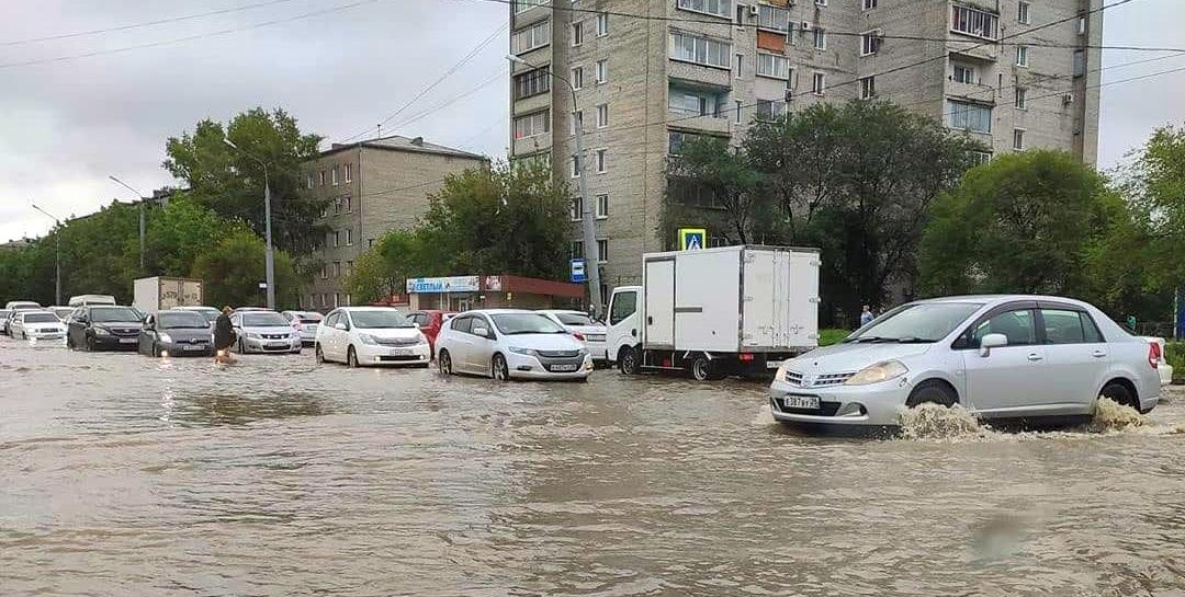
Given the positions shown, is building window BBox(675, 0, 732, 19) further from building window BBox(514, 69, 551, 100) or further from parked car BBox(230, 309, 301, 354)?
parked car BBox(230, 309, 301, 354)

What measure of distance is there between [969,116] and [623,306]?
4030cm

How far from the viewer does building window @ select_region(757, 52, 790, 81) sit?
5303 cm

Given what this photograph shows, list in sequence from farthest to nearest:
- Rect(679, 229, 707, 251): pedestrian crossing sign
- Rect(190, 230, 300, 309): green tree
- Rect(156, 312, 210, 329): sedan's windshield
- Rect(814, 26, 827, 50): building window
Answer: Rect(190, 230, 300, 309): green tree < Rect(814, 26, 827, 50): building window < Rect(156, 312, 210, 329): sedan's windshield < Rect(679, 229, 707, 251): pedestrian crossing sign

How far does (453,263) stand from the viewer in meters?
52.3

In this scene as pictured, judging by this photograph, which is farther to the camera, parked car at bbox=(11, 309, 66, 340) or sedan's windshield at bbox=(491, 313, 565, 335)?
parked car at bbox=(11, 309, 66, 340)

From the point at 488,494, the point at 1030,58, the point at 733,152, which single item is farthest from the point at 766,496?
the point at 1030,58

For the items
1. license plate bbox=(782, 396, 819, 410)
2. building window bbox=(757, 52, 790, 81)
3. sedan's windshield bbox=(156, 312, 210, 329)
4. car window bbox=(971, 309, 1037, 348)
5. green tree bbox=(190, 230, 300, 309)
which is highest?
building window bbox=(757, 52, 790, 81)

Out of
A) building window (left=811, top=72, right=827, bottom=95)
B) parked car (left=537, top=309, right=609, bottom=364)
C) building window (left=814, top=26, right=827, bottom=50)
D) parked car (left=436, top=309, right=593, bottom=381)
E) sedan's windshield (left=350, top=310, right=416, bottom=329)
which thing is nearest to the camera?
parked car (left=436, top=309, right=593, bottom=381)

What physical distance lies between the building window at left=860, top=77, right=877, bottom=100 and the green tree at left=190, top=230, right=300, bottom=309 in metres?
38.8

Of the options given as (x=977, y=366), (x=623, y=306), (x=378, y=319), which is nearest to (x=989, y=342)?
(x=977, y=366)

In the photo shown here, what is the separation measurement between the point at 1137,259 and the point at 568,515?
2768 centimetres

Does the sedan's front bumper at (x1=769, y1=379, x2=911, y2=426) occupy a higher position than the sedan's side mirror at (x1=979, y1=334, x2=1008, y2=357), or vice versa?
the sedan's side mirror at (x1=979, y1=334, x2=1008, y2=357)

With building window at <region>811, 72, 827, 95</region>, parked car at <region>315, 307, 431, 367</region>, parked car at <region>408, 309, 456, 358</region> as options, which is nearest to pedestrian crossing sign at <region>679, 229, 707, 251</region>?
parked car at <region>315, 307, 431, 367</region>

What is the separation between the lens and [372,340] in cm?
2178
